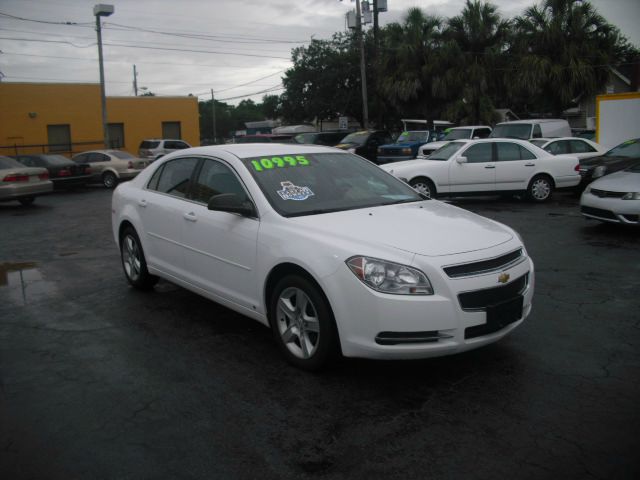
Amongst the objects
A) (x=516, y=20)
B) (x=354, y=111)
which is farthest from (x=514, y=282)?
(x=354, y=111)

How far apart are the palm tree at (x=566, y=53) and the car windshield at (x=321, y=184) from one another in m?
23.4

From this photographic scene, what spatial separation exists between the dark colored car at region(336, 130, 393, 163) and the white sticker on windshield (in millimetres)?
17933

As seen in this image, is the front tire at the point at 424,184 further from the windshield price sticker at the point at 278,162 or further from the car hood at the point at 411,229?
the car hood at the point at 411,229

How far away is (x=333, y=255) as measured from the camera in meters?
3.97

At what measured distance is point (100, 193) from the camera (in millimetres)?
20391

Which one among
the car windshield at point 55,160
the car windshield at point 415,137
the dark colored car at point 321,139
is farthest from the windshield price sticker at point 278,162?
the dark colored car at point 321,139

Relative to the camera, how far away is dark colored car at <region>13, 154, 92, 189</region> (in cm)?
2006

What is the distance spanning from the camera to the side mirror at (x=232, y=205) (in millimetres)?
4660

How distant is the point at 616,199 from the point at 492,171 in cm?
449

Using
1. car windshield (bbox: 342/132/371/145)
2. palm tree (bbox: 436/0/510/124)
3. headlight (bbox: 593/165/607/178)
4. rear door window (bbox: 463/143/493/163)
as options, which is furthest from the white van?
palm tree (bbox: 436/0/510/124)

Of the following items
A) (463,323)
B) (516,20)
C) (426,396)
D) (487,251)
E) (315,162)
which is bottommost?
(426,396)

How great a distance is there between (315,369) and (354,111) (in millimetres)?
41800

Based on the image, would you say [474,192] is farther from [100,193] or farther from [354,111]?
[354,111]

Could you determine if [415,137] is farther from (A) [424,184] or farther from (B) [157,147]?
(B) [157,147]
